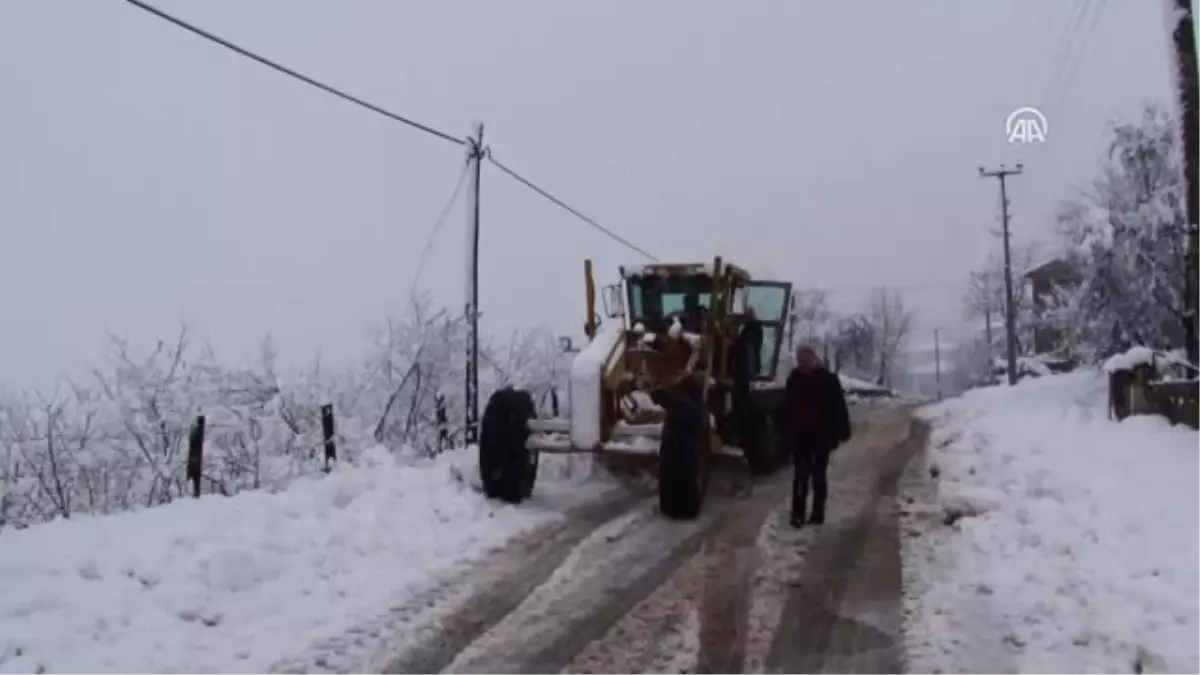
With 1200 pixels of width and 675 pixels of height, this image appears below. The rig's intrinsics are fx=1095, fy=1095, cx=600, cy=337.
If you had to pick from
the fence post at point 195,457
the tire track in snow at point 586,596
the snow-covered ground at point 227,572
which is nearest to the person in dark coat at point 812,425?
the tire track in snow at point 586,596

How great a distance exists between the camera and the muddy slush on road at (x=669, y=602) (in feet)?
19.6

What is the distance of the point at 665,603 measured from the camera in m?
7.14

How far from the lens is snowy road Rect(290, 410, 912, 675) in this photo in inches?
235

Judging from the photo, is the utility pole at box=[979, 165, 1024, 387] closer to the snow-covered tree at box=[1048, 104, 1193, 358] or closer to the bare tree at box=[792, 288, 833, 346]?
the snow-covered tree at box=[1048, 104, 1193, 358]

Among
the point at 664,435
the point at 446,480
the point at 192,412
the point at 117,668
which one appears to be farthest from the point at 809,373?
the point at 192,412

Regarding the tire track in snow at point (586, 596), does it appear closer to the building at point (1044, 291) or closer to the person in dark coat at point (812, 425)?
the person in dark coat at point (812, 425)

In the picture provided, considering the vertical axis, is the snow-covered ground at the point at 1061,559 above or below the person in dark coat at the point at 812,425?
below

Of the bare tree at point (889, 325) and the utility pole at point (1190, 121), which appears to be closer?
the utility pole at point (1190, 121)

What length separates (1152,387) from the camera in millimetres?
14078

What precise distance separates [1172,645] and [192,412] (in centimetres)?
1775

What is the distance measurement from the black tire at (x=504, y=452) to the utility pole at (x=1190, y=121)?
7835mm

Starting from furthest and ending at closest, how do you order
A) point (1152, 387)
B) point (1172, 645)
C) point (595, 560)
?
1. point (1152, 387)
2. point (595, 560)
3. point (1172, 645)

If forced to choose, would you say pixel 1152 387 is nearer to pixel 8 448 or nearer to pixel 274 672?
pixel 274 672

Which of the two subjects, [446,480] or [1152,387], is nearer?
[446,480]
